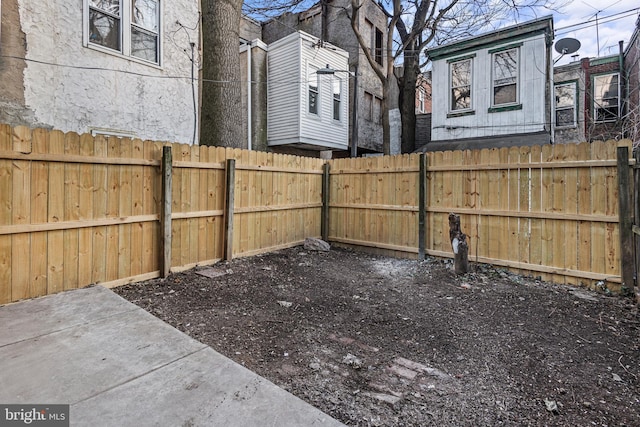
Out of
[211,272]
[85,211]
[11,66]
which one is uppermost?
[11,66]

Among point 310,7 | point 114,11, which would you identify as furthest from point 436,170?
point 310,7

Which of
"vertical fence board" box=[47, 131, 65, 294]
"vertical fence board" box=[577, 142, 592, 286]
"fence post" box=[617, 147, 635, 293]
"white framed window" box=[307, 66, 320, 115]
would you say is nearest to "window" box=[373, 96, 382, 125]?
"white framed window" box=[307, 66, 320, 115]

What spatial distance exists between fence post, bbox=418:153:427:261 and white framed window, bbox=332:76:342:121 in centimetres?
721

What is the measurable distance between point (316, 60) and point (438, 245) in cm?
817

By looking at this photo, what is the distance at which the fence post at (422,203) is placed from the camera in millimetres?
5586

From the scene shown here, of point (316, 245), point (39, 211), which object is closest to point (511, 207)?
point (316, 245)

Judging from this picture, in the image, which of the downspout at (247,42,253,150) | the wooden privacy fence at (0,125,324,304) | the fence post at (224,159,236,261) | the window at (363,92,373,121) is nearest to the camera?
the wooden privacy fence at (0,125,324,304)

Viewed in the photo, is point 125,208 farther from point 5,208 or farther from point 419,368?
point 419,368

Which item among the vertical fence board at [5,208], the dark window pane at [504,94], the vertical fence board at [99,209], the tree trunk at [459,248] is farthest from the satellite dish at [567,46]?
the vertical fence board at [5,208]

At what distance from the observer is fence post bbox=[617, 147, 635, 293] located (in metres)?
3.85

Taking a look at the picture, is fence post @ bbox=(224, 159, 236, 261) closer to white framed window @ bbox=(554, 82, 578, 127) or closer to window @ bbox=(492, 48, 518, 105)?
window @ bbox=(492, 48, 518, 105)

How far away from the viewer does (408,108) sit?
1208cm

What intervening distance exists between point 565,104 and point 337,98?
337 inches

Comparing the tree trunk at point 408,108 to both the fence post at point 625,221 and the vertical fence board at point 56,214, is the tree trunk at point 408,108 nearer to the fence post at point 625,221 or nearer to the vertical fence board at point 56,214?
the fence post at point 625,221
